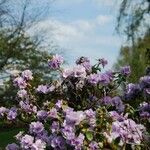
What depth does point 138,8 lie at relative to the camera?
995 inches

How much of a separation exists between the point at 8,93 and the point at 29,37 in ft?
10.6

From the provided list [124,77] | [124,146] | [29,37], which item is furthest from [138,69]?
[124,146]

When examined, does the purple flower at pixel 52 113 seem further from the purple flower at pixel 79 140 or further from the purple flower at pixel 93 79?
the purple flower at pixel 93 79

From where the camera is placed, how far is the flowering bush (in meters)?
5.31

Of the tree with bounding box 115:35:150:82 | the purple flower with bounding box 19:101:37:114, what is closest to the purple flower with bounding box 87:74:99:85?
the purple flower with bounding box 19:101:37:114

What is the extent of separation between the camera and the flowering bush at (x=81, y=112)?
531 cm

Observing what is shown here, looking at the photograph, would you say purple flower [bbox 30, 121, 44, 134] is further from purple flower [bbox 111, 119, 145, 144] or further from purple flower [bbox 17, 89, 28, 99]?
purple flower [bbox 17, 89, 28, 99]

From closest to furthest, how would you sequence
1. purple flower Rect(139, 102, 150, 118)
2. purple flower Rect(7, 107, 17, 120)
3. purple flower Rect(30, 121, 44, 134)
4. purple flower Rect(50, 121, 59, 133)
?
purple flower Rect(50, 121, 59, 133), purple flower Rect(30, 121, 44, 134), purple flower Rect(139, 102, 150, 118), purple flower Rect(7, 107, 17, 120)

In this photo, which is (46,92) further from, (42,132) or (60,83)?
(42,132)

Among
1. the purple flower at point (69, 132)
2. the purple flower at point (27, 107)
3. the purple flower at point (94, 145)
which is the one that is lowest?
the purple flower at point (94, 145)

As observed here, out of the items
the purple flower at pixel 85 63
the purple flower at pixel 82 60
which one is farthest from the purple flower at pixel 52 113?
the purple flower at pixel 82 60

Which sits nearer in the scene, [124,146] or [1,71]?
[124,146]

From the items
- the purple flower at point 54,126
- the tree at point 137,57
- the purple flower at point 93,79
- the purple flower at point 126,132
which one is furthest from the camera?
the tree at point 137,57

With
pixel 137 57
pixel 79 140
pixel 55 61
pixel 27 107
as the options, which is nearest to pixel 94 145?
pixel 79 140
